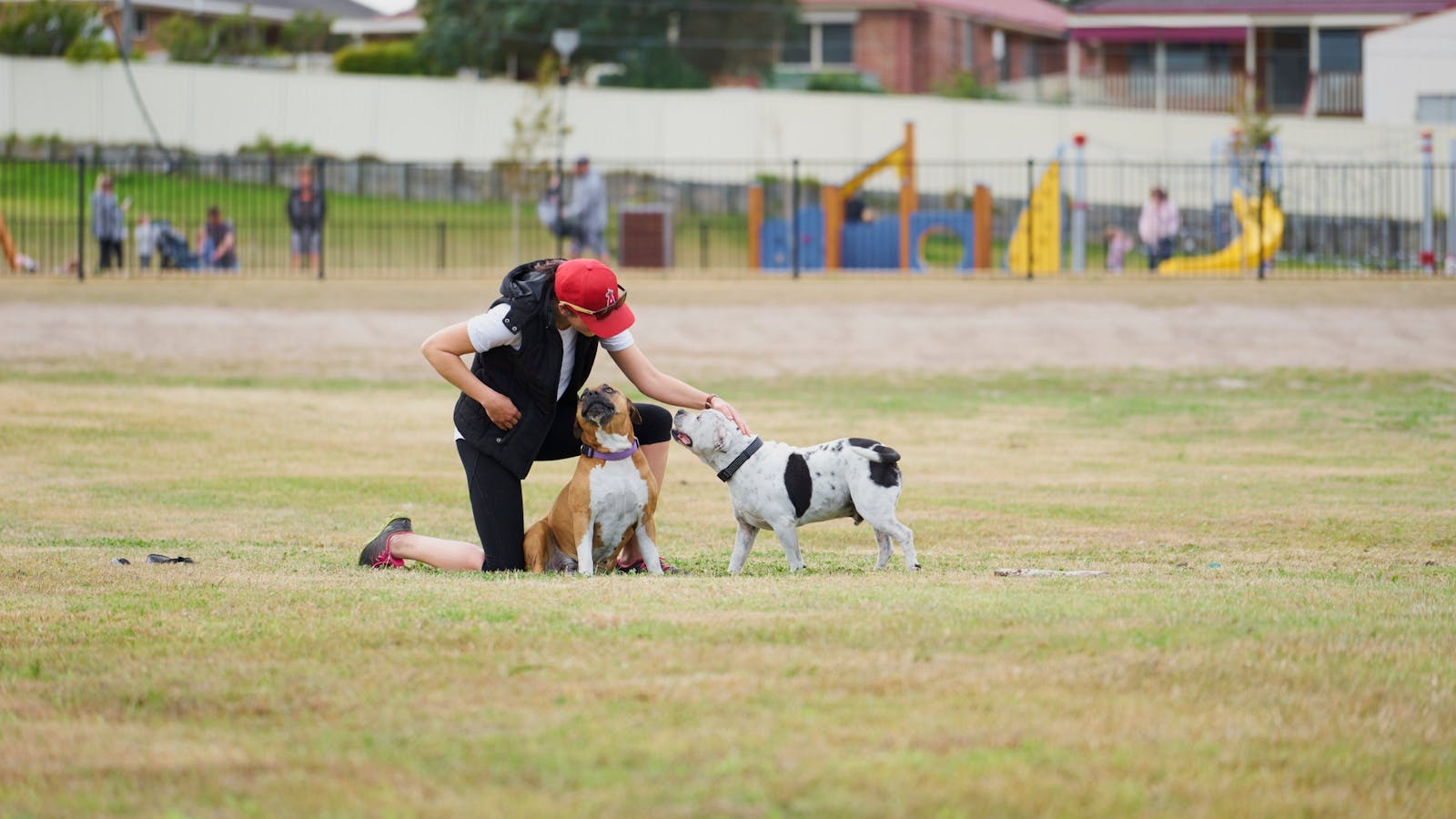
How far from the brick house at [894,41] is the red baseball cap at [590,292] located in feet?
176

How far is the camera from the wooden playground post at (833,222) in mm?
31547

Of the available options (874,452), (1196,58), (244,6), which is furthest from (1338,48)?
(874,452)

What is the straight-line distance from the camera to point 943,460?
15.5 metres

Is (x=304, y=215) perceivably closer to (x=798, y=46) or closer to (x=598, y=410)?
(x=598, y=410)

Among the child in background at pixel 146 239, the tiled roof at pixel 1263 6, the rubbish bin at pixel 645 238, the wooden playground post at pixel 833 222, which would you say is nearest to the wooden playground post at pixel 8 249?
the child in background at pixel 146 239

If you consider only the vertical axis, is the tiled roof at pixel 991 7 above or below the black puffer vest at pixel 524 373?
above

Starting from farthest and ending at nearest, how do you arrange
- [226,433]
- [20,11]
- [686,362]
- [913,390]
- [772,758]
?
1. [20,11]
2. [686,362]
3. [913,390]
4. [226,433]
5. [772,758]

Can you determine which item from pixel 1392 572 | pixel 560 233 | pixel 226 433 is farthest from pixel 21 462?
pixel 560 233

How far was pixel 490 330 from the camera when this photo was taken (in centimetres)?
798

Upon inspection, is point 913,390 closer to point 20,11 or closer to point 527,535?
point 527,535

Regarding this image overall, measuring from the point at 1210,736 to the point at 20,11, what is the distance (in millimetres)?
50996

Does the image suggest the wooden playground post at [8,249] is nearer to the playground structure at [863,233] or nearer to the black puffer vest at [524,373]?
the playground structure at [863,233]

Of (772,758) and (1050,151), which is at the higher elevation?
(1050,151)

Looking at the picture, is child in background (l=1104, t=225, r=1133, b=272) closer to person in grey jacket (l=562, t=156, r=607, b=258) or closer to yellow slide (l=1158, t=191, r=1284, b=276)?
yellow slide (l=1158, t=191, r=1284, b=276)
